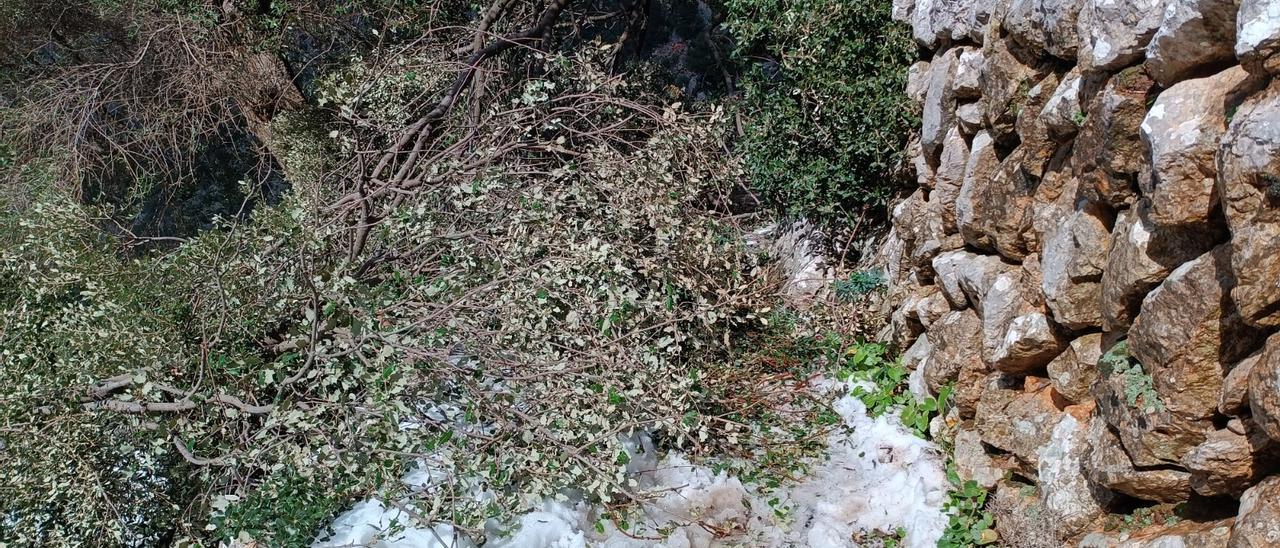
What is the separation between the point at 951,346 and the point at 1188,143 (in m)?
2.12

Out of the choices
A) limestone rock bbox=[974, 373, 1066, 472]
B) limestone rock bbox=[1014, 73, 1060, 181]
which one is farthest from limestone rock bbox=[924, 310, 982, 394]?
limestone rock bbox=[1014, 73, 1060, 181]

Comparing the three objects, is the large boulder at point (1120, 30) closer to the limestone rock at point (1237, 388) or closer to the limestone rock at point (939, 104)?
the limestone rock at point (1237, 388)

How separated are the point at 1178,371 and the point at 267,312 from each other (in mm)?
3896

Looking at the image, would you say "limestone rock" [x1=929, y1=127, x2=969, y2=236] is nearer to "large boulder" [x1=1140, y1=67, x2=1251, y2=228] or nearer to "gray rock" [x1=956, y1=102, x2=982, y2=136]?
"gray rock" [x1=956, y1=102, x2=982, y2=136]

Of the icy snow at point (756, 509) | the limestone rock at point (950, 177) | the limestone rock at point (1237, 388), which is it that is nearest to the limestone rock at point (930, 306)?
the limestone rock at point (950, 177)

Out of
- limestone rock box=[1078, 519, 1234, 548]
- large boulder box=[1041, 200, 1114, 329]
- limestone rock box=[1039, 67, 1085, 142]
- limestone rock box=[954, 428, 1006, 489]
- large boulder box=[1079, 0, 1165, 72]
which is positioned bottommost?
limestone rock box=[954, 428, 1006, 489]

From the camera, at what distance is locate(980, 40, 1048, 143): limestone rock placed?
15.0 ft

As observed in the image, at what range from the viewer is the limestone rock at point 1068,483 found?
3.95m

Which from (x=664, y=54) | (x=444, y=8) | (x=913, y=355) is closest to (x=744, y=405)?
(x=913, y=355)

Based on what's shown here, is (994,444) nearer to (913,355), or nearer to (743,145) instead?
(913,355)

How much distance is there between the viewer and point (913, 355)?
18.8ft

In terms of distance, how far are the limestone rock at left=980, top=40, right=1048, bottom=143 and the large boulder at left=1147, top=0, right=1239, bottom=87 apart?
3.71 feet

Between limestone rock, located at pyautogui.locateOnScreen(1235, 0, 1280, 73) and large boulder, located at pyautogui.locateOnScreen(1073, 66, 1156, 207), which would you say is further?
large boulder, located at pyautogui.locateOnScreen(1073, 66, 1156, 207)

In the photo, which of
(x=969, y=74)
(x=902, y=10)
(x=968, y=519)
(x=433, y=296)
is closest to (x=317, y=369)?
(x=433, y=296)
